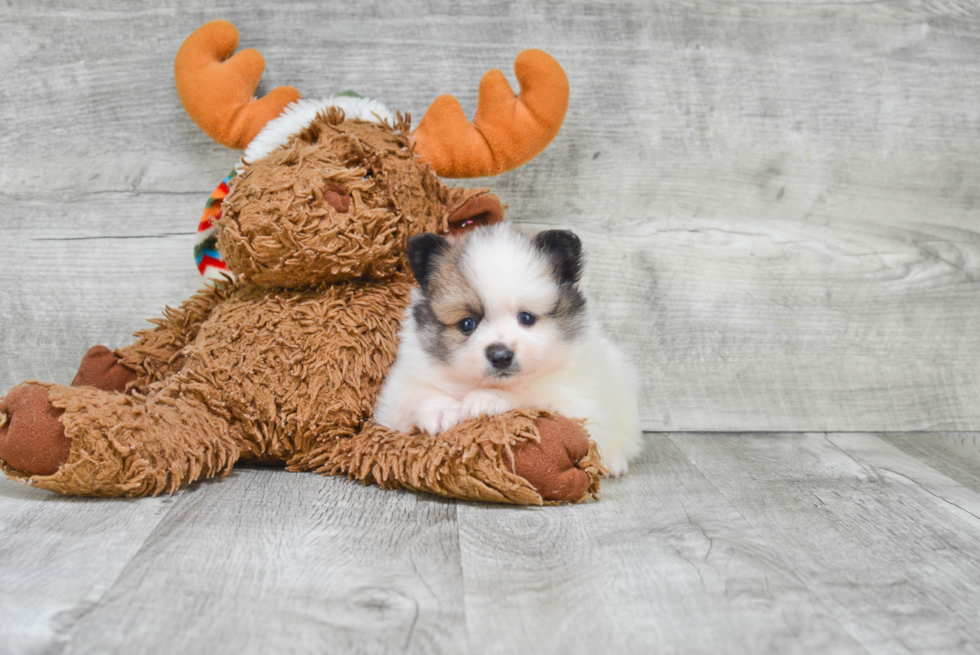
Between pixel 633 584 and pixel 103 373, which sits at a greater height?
pixel 103 373

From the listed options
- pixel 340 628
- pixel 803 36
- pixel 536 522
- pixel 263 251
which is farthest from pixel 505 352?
pixel 803 36

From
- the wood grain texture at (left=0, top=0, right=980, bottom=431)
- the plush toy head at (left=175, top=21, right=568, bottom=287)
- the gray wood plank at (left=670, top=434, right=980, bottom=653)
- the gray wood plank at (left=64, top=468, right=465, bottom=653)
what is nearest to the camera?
the gray wood plank at (left=64, top=468, right=465, bottom=653)

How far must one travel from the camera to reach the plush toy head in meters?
1.81

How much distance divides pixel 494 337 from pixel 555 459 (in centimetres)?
30

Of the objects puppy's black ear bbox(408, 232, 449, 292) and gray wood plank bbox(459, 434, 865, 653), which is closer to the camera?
gray wood plank bbox(459, 434, 865, 653)

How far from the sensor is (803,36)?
2508mm

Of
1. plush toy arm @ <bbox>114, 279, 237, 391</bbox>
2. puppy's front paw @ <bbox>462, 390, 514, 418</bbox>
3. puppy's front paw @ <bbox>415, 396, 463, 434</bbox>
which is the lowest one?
puppy's front paw @ <bbox>415, 396, 463, 434</bbox>

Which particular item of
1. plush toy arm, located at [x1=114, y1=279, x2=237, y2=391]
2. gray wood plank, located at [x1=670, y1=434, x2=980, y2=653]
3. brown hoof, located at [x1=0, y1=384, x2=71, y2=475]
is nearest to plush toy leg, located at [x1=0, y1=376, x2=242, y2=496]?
brown hoof, located at [x1=0, y1=384, x2=71, y2=475]

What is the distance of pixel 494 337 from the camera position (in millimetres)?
1740

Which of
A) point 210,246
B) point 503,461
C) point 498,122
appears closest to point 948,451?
point 503,461

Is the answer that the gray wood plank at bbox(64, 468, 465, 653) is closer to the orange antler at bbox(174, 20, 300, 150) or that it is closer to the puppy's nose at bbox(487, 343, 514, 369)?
the puppy's nose at bbox(487, 343, 514, 369)

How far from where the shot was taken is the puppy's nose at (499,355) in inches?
67.1

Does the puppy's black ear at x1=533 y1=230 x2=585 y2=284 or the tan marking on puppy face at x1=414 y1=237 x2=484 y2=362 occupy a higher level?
the puppy's black ear at x1=533 y1=230 x2=585 y2=284

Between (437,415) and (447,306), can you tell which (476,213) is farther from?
(437,415)
